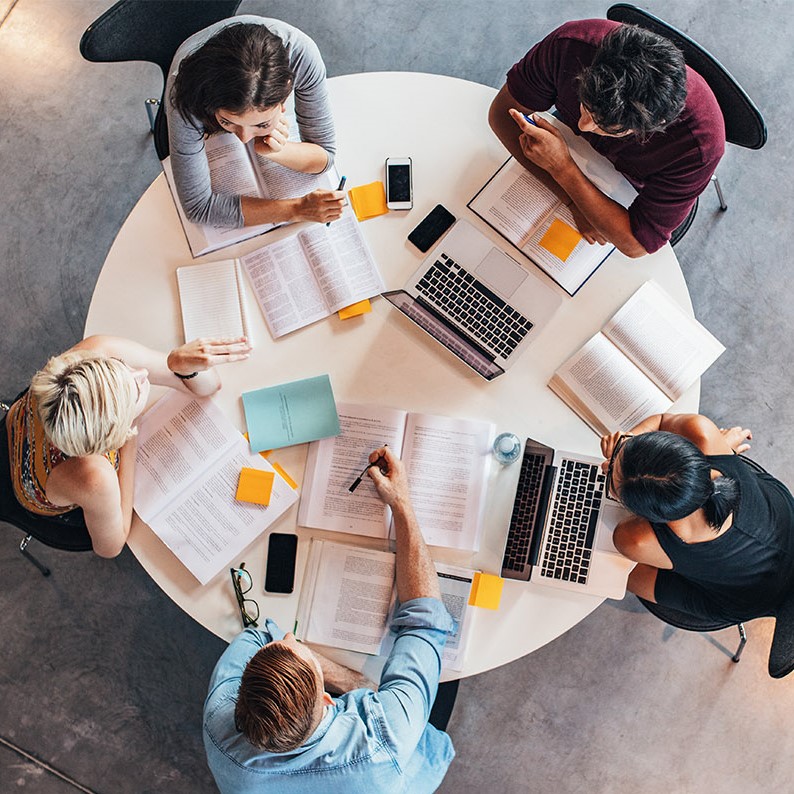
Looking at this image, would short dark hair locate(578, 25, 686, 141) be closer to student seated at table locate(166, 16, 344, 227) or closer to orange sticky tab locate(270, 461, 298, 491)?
student seated at table locate(166, 16, 344, 227)

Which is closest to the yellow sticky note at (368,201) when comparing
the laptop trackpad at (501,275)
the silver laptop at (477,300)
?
the silver laptop at (477,300)

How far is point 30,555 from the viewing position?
2.97 m

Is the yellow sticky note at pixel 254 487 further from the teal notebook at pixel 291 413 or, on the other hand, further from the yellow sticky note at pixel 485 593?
the yellow sticky note at pixel 485 593

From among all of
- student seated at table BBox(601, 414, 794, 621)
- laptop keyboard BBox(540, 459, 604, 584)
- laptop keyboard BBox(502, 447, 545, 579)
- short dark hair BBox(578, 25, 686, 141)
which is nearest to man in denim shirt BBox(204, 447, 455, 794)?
laptop keyboard BBox(502, 447, 545, 579)

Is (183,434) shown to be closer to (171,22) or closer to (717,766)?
(171,22)

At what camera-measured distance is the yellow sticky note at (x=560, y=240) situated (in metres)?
2.26

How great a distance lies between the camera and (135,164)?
336 cm

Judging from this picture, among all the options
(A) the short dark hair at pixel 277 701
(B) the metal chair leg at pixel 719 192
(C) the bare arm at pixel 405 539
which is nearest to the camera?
(A) the short dark hair at pixel 277 701

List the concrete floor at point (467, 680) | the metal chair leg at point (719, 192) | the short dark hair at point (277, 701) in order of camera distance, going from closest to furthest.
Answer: the short dark hair at point (277, 701) < the concrete floor at point (467, 680) < the metal chair leg at point (719, 192)

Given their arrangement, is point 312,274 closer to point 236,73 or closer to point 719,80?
point 236,73

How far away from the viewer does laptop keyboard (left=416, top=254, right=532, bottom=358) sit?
2234 millimetres

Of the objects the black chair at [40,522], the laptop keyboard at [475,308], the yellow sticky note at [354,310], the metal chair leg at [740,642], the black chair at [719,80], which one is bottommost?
the metal chair leg at [740,642]

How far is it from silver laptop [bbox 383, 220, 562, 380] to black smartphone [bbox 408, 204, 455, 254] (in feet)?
0.11

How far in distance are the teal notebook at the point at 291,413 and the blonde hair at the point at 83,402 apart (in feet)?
1.34
